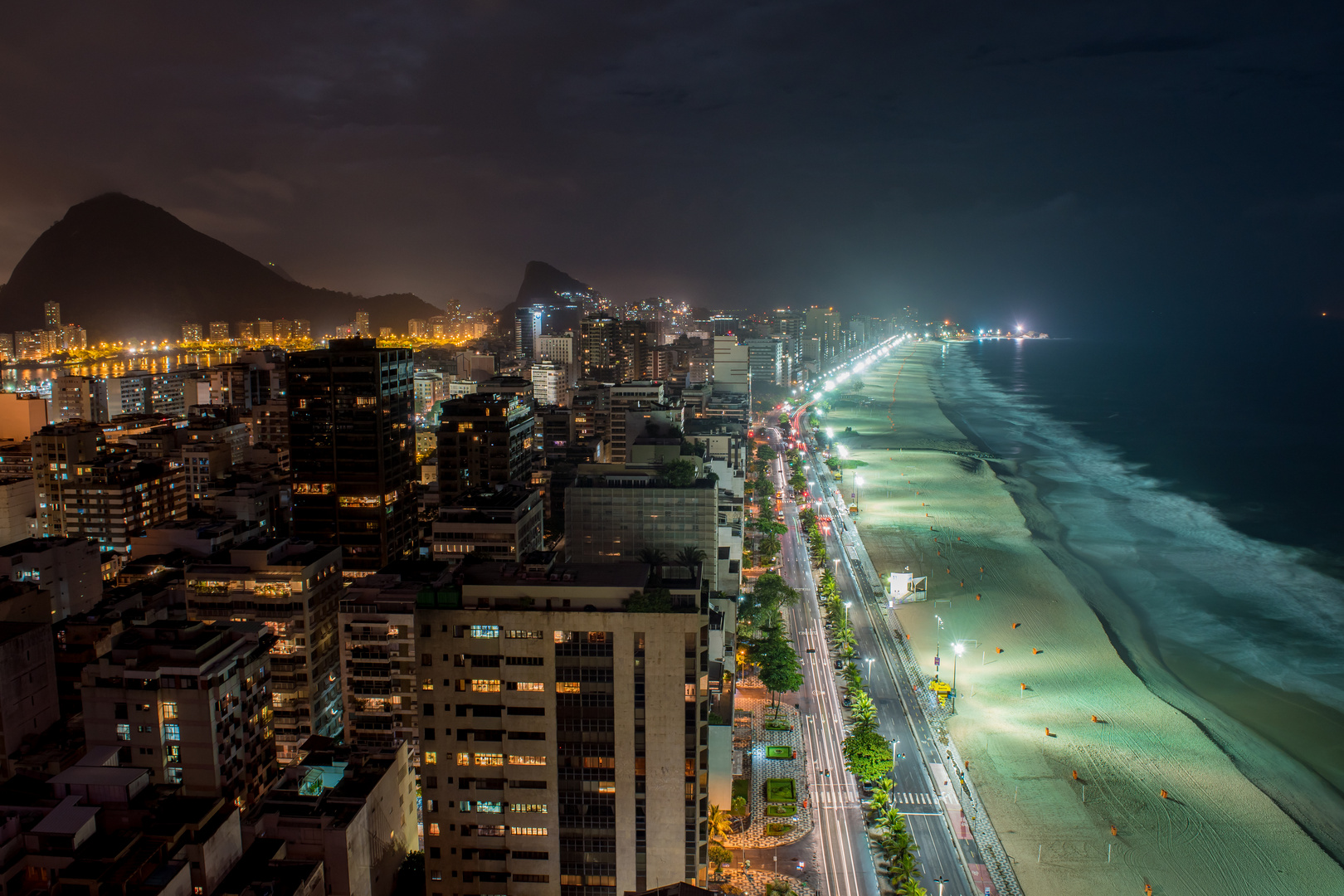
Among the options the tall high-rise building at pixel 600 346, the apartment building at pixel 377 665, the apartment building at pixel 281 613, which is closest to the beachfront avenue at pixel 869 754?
the apartment building at pixel 377 665

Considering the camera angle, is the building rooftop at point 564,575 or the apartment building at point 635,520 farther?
the apartment building at point 635,520

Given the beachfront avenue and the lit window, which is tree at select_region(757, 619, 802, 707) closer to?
the beachfront avenue

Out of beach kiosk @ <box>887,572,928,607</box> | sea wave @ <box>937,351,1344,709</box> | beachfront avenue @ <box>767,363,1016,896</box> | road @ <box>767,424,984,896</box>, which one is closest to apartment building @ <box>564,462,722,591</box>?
road @ <box>767,424,984,896</box>

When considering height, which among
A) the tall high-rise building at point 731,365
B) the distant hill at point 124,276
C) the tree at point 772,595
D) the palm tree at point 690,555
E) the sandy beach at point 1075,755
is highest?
the distant hill at point 124,276

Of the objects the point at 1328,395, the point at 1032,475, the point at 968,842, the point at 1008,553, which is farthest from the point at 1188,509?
the point at 1328,395

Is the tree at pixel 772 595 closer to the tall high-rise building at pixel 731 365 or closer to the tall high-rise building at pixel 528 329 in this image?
the tall high-rise building at pixel 731 365

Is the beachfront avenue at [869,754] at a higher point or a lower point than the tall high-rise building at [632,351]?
lower

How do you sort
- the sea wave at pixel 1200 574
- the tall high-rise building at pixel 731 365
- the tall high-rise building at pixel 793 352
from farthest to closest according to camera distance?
1. the tall high-rise building at pixel 793 352
2. the tall high-rise building at pixel 731 365
3. the sea wave at pixel 1200 574
